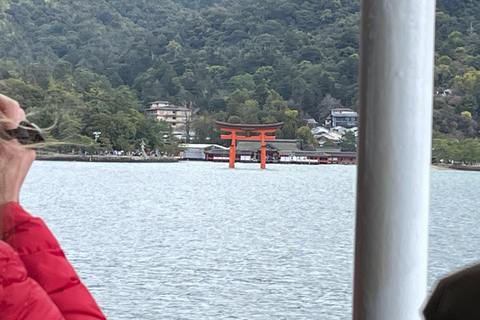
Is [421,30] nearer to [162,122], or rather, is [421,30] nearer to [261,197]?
[261,197]

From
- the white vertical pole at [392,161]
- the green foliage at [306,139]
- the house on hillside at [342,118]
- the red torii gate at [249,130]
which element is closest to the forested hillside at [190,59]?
the green foliage at [306,139]

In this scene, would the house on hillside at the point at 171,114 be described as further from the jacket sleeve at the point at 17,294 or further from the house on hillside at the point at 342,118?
the jacket sleeve at the point at 17,294

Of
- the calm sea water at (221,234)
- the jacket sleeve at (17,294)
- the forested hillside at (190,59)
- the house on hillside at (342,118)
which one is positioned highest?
the forested hillside at (190,59)

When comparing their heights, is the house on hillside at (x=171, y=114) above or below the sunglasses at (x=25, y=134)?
above

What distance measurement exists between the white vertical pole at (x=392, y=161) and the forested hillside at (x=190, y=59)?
19.6 metres

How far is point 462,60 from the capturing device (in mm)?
20906

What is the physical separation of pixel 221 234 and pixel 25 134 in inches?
636

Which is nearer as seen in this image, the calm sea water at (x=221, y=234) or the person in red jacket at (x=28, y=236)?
the person in red jacket at (x=28, y=236)

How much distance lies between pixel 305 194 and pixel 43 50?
39.2 feet

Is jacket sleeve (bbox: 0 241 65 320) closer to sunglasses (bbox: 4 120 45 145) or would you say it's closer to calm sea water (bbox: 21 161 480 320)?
sunglasses (bbox: 4 120 45 145)

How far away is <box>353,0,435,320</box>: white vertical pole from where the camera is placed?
910 millimetres

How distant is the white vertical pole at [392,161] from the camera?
91 cm

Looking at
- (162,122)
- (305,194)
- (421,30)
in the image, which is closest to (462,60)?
(305,194)

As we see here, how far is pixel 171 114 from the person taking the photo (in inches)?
951
